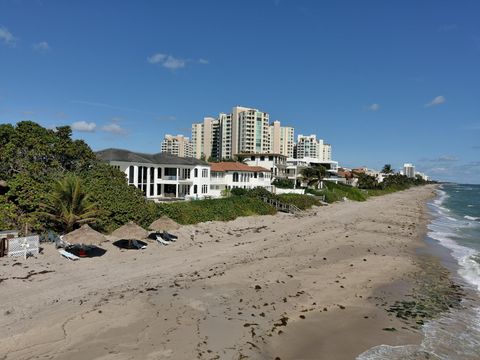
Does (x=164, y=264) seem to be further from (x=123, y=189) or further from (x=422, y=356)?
(x=422, y=356)

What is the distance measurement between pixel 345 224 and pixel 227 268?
75.0 feet

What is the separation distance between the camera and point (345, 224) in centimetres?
3903

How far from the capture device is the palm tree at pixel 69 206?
2295cm

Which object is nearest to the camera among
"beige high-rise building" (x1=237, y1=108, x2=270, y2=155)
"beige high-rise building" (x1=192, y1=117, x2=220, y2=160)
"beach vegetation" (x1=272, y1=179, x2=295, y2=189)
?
"beach vegetation" (x1=272, y1=179, x2=295, y2=189)

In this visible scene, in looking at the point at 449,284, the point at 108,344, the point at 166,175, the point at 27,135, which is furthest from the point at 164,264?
the point at 166,175

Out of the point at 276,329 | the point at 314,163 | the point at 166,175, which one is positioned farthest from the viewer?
the point at 314,163

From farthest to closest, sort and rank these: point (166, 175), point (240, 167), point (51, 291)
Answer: point (240, 167) → point (166, 175) → point (51, 291)

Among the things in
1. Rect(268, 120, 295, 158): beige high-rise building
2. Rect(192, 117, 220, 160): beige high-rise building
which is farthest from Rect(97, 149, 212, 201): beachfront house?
Rect(268, 120, 295, 158): beige high-rise building

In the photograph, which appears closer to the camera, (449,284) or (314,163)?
(449,284)

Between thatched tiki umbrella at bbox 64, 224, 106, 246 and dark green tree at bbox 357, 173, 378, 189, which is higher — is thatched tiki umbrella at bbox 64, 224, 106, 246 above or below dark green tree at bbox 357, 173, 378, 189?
below

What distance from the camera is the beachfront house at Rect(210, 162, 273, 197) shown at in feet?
164

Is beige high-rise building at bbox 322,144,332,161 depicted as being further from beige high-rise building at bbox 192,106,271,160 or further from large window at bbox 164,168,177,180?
large window at bbox 164,168,177,180

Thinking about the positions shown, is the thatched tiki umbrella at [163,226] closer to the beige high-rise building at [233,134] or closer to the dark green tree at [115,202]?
the dark green tree at [115,202]

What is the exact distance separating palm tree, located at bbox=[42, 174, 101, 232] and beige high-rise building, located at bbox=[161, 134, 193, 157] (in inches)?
5096
